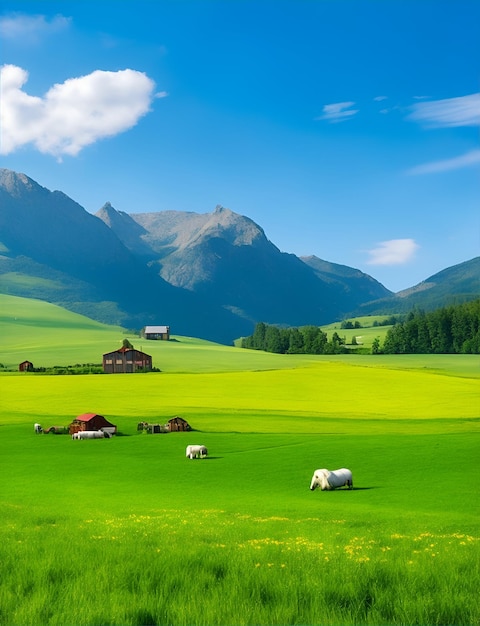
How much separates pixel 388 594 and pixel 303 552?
2.93 meters

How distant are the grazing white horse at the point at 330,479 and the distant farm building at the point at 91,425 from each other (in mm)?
25153

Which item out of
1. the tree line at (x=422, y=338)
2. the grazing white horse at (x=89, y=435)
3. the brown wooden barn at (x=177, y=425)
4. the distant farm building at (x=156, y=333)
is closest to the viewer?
the grazing white horse at (x=89, y=435)

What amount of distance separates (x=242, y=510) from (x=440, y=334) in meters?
111

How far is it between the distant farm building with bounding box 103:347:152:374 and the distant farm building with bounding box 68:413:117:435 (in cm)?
3924

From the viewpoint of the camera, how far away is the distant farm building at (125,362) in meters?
88.2

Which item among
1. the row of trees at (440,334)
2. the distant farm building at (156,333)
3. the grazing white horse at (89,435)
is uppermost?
the distant farm building at (156,333)

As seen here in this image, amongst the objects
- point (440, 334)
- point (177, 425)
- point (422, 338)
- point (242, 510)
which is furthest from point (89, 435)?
point (422, 338)

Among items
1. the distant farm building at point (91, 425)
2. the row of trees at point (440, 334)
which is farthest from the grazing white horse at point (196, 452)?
the row of trees at point (440, 334)

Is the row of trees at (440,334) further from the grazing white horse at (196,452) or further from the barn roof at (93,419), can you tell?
the grazing white horse at (196,452)

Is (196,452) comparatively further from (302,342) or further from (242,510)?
(302,342)

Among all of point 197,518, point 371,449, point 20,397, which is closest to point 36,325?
point 20,397

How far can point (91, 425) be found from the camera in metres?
47.5

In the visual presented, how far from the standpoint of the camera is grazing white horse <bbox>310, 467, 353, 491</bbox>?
84.5 ft

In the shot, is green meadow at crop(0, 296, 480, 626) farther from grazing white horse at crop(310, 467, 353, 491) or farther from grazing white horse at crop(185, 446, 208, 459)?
grazing white horse at crop(185, 446, 208, 459)
